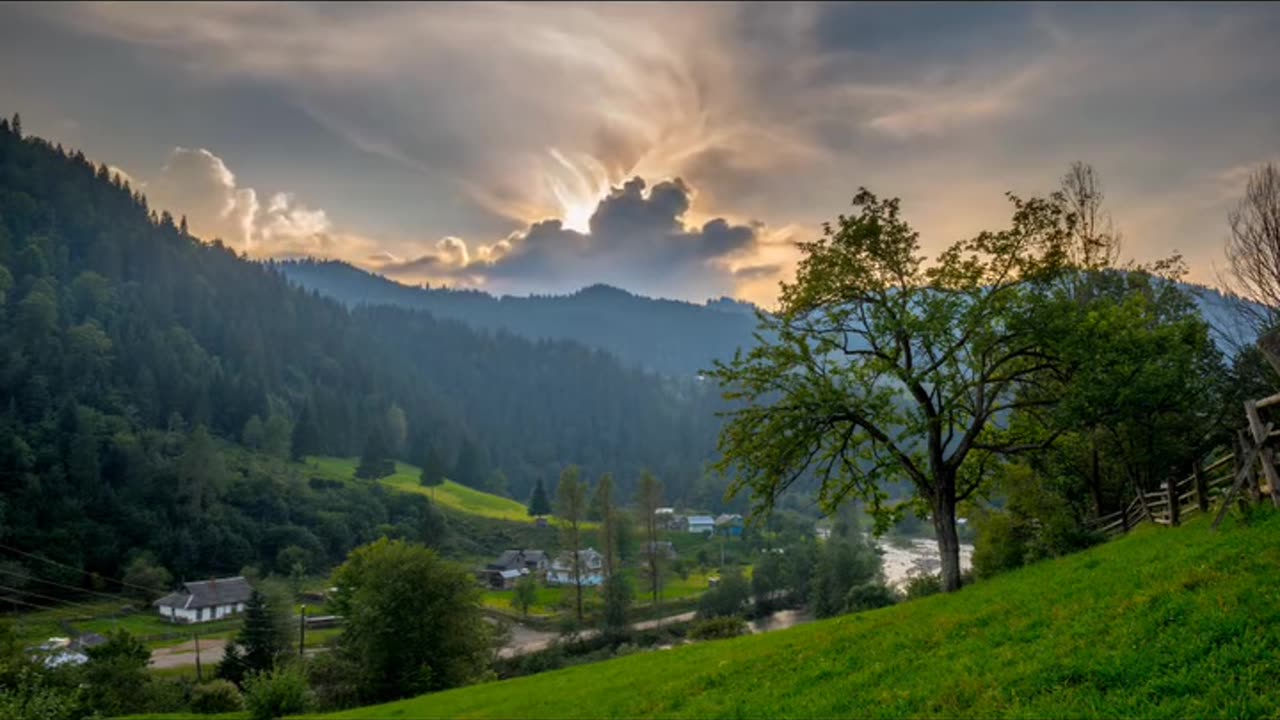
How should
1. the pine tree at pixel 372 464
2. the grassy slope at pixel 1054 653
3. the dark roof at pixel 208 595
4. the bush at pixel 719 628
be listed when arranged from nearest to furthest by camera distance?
the grassy slope at pixel 1054 653 < the bush at pixel 719 628 < the dark roof at pixel 208 595 < the pine tree at pixel 372 464

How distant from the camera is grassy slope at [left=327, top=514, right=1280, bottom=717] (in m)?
8.18

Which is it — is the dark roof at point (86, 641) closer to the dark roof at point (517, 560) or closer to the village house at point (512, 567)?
the village house at point (512, 567)

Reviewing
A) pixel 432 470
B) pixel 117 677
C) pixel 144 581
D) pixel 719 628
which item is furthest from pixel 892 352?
pixel 432 470

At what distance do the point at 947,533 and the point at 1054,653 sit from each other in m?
16.7

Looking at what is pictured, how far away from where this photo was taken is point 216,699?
2146 inches

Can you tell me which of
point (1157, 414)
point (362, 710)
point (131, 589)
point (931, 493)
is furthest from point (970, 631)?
point (131, 589)

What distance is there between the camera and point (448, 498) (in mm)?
195625

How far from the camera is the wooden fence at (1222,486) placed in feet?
48.9

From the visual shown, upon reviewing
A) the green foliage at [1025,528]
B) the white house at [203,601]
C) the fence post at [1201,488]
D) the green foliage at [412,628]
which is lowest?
the white house at [203,601]

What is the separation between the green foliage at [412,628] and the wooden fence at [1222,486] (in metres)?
44.6

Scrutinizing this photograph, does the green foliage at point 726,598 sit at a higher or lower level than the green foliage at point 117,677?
lower

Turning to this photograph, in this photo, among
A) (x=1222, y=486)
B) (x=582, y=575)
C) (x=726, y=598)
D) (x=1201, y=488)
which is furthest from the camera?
(x=582, y=575)

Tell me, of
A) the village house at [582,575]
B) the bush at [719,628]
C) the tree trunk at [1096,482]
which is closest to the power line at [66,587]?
the village house at [582,575]

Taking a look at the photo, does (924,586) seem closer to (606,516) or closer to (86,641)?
(606,516)
